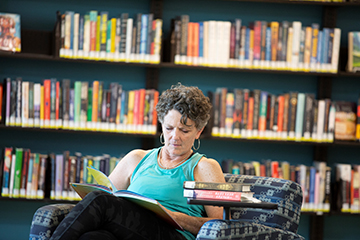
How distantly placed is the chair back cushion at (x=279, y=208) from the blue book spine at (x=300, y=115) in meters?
1.12

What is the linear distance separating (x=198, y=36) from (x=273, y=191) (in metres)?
1.37

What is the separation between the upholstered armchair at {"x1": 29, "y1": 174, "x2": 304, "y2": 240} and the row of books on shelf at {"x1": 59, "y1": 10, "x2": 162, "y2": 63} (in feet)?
3.96

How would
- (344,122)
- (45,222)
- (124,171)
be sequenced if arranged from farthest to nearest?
1. (344,122)
2. (124,171)
3. (45,222)

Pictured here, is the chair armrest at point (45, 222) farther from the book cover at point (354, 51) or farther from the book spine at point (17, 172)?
the book cover at point (354, 51)

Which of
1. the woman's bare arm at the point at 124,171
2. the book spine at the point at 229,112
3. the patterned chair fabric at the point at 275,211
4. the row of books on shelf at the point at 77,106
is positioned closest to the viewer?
the patterned chair fabric at the point at 275,211

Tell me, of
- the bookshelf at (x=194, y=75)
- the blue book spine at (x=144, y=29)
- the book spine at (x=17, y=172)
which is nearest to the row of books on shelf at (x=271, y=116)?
the bookshelf at (x=194, y=75)

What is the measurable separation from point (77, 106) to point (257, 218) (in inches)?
59.3

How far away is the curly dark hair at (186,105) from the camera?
5.79 feet

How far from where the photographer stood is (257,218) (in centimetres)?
179

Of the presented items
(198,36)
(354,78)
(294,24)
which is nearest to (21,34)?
(198,36)

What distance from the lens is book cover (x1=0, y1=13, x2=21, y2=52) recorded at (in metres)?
2.78

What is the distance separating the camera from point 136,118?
9.29 feet

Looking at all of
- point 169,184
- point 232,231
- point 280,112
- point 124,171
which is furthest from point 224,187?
point 280,112

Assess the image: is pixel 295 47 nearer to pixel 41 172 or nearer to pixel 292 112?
pixel 292 112
